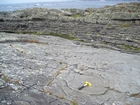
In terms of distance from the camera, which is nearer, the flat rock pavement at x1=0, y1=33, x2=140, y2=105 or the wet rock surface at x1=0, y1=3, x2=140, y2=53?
the flat rock pavement at x1=0, y1=33, x2=140, y2=105

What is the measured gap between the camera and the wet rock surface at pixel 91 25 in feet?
61.1

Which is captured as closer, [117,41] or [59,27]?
[117,41]

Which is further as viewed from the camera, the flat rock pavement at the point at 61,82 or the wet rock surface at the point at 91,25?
the wet rock surface at the point at 91,25

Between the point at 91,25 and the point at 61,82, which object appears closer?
the point at 61,82

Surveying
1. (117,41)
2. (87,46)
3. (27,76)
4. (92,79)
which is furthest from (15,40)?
(117,41)

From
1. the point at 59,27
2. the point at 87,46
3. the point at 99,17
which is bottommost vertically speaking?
the point at 87,46

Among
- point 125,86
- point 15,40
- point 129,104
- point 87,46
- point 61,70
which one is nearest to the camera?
point 129,104

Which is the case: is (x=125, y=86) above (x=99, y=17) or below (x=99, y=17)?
below

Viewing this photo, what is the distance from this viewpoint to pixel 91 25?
71.9 ft

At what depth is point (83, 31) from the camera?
21.9m

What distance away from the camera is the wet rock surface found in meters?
18.6

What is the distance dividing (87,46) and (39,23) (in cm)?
1034

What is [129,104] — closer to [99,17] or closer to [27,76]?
[27,76]

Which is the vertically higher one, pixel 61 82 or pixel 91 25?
pixel 91 25
